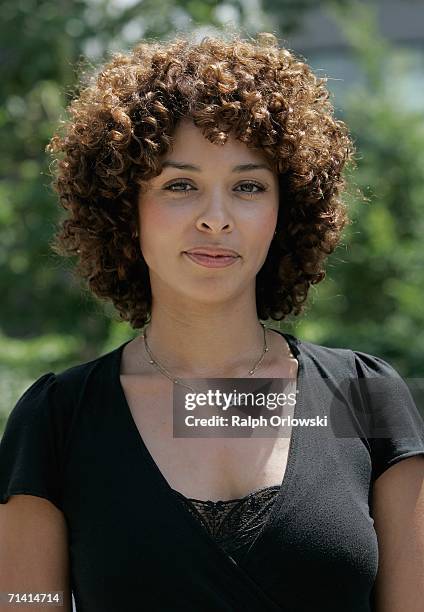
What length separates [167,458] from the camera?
1.99 metres

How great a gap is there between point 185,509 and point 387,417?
450 millimetres

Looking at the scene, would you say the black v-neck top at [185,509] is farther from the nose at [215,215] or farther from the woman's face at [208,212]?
the nose at [215,215]

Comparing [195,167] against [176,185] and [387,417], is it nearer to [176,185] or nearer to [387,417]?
[176,185]

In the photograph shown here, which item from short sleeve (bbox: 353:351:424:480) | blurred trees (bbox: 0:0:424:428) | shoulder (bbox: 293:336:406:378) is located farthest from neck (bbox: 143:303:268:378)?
blurred trees (bbox: 0:0:424:428)

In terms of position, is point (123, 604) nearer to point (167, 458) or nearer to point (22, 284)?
point (167, 458)

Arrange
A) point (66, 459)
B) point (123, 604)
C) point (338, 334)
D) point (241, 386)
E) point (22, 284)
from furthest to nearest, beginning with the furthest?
1. point (22, 284)
2. point (338, 334)
3. point (241, 386)
4. point (66, 459)
5. point (123, 604)

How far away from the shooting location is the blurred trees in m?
5.59

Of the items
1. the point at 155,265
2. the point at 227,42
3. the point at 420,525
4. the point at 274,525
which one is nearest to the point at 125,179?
the point at 155,265

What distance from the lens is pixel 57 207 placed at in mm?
5520

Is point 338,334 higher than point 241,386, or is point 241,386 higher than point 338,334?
point 338,334

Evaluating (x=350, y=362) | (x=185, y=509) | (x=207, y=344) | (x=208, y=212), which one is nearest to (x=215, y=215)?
(x=208, y=212)

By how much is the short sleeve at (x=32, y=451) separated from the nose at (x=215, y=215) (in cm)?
45

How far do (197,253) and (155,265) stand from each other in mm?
135

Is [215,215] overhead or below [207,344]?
overhead
